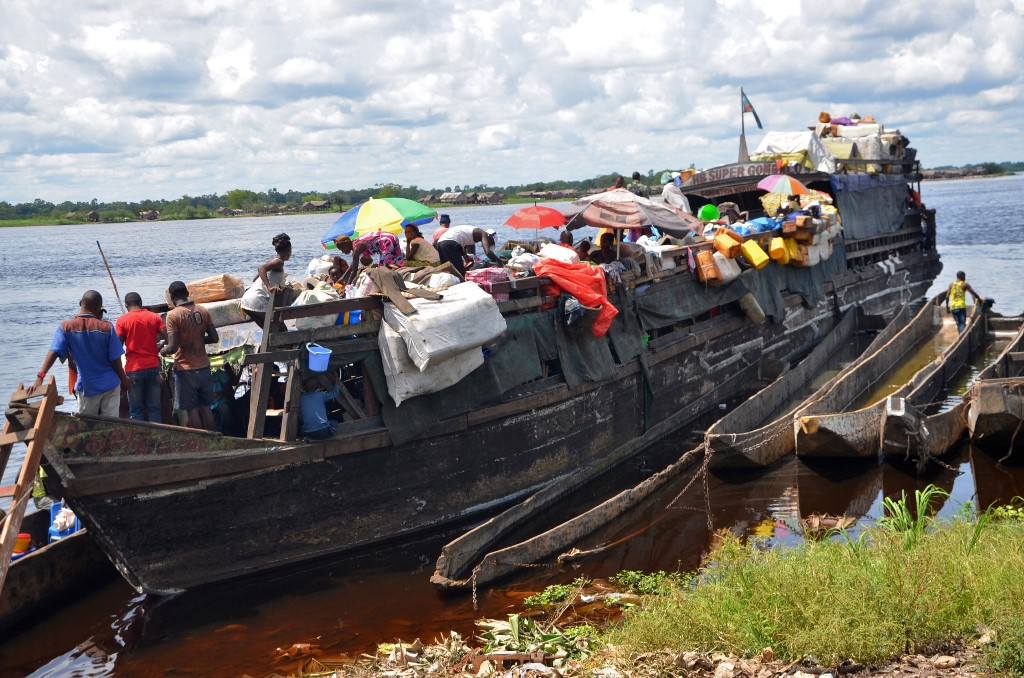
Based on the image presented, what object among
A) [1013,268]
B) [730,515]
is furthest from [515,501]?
[1013,268]

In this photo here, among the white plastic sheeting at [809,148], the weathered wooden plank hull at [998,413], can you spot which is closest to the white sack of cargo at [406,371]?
the weathered wooden plank hull at [998,413]

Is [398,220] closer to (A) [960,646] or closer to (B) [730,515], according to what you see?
(B) [730,515]

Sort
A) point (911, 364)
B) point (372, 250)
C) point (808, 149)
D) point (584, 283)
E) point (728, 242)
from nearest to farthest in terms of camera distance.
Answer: point (372, 250), point (584, 283), point (728, 242), point (911, 364), point (808, 149)

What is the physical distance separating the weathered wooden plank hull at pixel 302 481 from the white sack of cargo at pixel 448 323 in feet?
3.01

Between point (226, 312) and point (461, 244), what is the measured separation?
11.3 feet

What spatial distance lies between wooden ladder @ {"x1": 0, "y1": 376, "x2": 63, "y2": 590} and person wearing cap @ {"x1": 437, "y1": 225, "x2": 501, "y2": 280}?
475 centimetres

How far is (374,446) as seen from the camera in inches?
349

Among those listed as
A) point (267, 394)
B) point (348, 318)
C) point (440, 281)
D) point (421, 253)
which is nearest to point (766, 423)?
point (421, 253)

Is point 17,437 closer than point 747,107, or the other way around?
point 17,437

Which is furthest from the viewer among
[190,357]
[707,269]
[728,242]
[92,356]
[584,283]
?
[728,242]

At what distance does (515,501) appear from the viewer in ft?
33.5

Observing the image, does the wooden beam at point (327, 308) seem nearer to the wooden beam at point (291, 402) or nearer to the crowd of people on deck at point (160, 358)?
the crowd of people on deck at point (160, 358)

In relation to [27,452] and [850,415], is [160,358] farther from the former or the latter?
[850,415]

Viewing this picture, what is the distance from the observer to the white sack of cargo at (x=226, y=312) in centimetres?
A: 974
